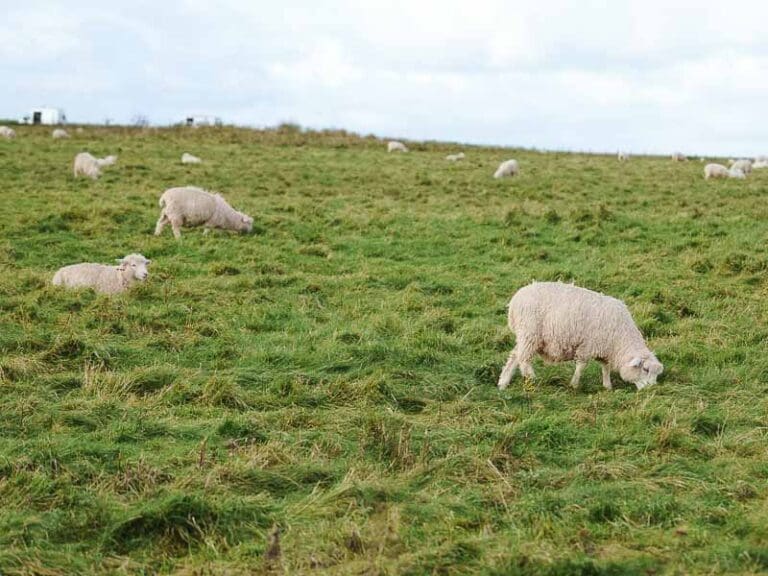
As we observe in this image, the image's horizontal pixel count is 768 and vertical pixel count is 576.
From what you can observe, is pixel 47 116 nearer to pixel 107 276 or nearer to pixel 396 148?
pixel 396 148

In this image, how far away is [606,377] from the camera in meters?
8.92

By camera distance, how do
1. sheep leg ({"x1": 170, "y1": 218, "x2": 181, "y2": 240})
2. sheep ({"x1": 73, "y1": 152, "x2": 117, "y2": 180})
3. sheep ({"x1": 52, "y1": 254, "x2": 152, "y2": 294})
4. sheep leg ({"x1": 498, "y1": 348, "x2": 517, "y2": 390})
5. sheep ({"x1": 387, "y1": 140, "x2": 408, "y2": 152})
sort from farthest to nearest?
sheep ({"x1": 387, "y1": 140, "x2": 408, "y2": 152}) → sheep ({"x1": 73, "y1": 152, "x2": 117, "y2": 180}) → sheep leg ({"x1": 170, "y1": 218, "x2": 181, "y2": 240}) → sheep ({"x1": 52, "y1": 254, "x2": 152, "y2": 294}) → sheep leg ({"x1": 498, "y1": 348, "x2": 517, "y2": 390})

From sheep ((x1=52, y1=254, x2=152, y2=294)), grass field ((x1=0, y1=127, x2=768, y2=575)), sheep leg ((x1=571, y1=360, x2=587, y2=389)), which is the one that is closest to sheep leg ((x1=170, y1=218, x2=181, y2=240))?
grass field ((x1=0, y1=127, x2=768, y2=575))

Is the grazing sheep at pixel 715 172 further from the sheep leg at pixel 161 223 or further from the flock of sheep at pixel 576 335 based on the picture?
the flock of sheep at pixel 576 335

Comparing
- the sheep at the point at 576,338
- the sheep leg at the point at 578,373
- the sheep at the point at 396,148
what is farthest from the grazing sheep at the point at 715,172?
the sheep leg at the point at 578,373

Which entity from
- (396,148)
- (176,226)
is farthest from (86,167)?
(396,148)

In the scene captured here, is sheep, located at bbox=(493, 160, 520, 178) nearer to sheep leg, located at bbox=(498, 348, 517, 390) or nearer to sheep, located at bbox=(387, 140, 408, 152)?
sheep, located at bbox=(387, 140, 408, 152)

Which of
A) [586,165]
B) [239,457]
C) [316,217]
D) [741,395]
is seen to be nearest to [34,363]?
[239,457]

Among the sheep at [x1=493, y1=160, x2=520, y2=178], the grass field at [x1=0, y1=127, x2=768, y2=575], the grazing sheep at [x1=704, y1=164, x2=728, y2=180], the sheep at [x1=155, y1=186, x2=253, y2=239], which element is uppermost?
the grazing sheep at [x1=704, y1=164, x2=728, y2=180]

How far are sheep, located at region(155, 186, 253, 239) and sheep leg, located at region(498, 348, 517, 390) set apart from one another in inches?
365

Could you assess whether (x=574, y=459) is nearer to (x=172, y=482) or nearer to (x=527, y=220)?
(x=172, y=482)

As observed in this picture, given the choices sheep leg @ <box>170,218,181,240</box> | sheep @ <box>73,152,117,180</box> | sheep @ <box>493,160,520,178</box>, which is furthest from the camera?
sheep @ <box>493,160,520,178</box>

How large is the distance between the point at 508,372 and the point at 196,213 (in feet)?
32.0

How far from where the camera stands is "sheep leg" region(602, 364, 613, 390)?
347 inches
